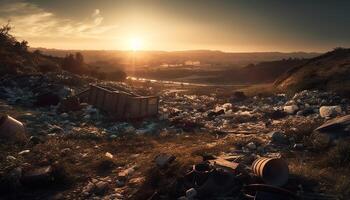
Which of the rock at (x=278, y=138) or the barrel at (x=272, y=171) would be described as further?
the rock at (x=278, y=138)

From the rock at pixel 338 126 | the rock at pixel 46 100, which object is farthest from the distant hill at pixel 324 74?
the rock at pixel 46 100

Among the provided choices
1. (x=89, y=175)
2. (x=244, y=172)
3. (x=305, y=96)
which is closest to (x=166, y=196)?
(x=244, y=172)

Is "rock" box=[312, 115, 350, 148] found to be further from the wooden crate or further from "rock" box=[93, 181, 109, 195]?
the wooden crate

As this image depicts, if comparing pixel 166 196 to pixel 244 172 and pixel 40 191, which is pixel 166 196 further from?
pixel 40 191

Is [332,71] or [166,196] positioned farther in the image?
[332,71]

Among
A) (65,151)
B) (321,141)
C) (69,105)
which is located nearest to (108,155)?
(65,151)

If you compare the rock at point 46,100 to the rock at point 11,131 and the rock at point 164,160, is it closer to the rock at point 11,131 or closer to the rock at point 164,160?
the rock at point 11,131
